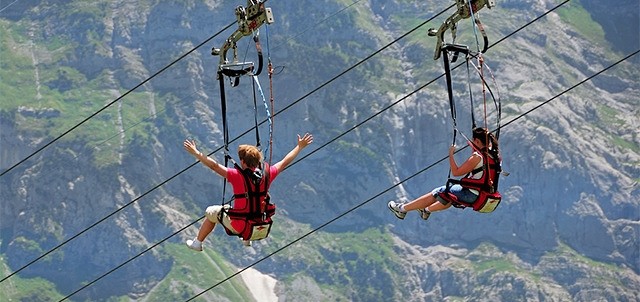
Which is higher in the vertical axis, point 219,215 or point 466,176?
point 219,215

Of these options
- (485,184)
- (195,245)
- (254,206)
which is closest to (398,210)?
(485,184)

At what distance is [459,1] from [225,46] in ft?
19.9

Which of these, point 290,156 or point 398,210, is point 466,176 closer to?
point 398,210

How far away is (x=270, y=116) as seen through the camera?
3806 cm

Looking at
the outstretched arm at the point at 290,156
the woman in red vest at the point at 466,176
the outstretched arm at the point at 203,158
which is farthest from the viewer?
the woman in red vest at the point at 466,176

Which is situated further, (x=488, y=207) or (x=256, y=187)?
(x=488, y=207)

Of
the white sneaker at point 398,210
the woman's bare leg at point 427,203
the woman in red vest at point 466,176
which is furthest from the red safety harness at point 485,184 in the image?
the white sneaker at point 398,210

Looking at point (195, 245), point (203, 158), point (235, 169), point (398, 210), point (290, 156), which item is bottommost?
point (398, 210)

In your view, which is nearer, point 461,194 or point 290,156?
point 290,156

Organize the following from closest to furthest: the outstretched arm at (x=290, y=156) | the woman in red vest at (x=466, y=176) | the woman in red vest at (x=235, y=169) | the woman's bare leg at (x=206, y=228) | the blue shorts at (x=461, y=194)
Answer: the woman in red vest at (x=235, y=169) → the outstretched arm at (x=290, y=156) → the woman's bare leg at (x=206, y=228) → the woman in red vest at (x=466, y=176) → the blue shorts at (x=461, y=194)

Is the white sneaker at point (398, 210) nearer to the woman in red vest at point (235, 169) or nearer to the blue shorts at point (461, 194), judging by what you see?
the blue shorts at point (461, 194)

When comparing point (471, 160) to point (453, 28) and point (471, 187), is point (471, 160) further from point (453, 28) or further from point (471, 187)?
point (453, 28)

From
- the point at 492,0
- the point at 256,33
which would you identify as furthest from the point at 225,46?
the point at 492,0

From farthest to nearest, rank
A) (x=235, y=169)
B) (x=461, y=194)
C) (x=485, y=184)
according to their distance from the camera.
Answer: (x=461, y=194) → (x=485, y=184) → (x=235, y=169)
